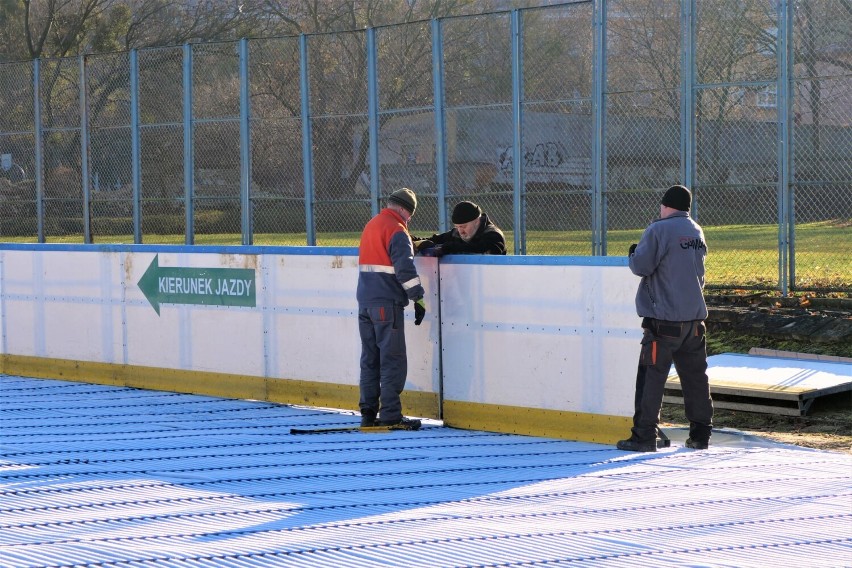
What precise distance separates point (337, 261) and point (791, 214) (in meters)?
6.70

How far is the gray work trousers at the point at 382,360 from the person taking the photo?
970 cm

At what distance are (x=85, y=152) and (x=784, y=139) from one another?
11739 mm

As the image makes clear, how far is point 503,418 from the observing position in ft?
31.9

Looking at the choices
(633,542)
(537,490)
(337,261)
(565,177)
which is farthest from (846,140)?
(633,542)

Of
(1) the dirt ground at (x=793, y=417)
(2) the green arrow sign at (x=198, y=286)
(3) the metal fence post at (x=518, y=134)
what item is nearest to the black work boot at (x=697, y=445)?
(1) the dirt ground at (x=793, y=417)

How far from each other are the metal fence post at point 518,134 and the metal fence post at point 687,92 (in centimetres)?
217

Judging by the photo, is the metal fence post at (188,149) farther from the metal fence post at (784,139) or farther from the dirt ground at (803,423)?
the dirt ground at (803,423)

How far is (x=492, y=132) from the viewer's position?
690 inches

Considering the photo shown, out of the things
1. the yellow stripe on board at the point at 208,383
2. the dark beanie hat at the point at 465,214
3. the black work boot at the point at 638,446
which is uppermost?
the dark beanie hat at the point at 465,214

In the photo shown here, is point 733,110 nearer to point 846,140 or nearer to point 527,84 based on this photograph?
point 846,140

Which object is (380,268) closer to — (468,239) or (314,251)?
(468,239)

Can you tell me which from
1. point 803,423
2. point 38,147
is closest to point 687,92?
point 803,423

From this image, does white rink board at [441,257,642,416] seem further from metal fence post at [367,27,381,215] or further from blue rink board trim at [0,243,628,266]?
metal fence post at [367,27,381,215]

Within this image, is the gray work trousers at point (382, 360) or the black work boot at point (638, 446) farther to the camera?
the gray work trousers at point (382, 360)
